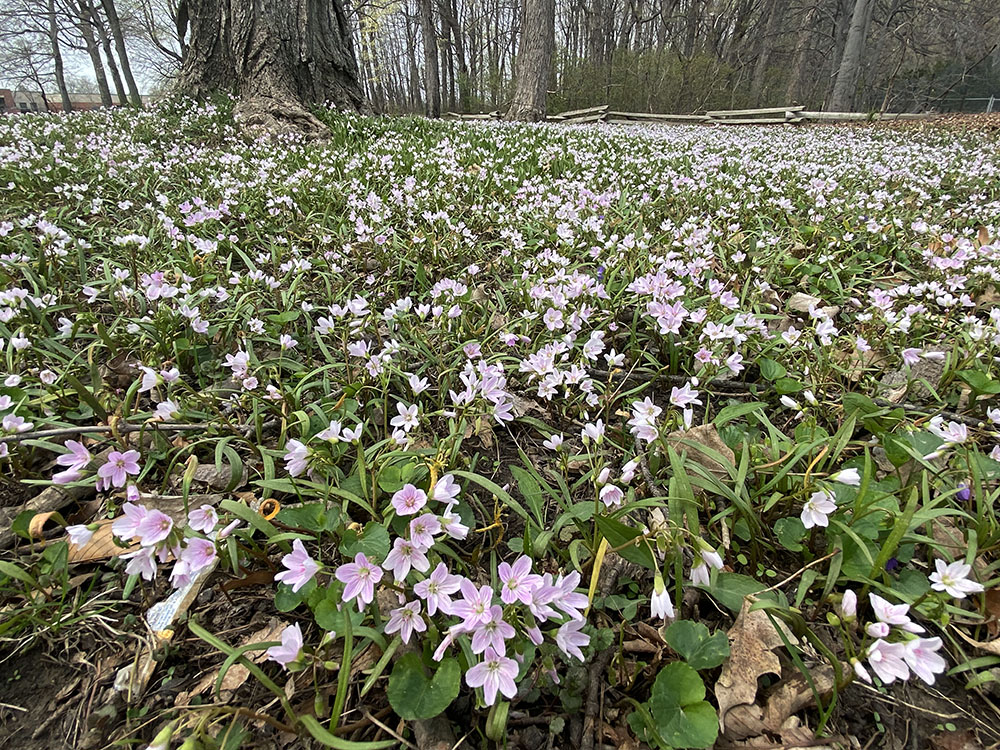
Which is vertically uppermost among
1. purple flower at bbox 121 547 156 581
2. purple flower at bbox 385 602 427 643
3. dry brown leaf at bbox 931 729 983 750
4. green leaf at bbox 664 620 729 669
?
purple flower at bbox 121 547 156 581

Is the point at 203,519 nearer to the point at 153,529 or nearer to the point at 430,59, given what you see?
the point at 153,529

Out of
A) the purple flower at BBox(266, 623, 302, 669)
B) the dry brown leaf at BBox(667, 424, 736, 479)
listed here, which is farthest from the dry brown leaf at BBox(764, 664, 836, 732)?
the purple flower at BBox(266, 623, 302, 669)

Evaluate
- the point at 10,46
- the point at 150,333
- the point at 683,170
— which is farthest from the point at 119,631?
the point at 10,46

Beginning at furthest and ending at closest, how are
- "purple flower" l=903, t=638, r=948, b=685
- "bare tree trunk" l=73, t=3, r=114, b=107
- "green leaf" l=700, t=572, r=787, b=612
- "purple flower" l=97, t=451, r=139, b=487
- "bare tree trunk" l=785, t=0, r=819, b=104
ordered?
1. "bare tree trunk" l=785, t=0, r=819, b=104
2. "bare tree trunk" l=73, t=3, r=114, b=107
3. "purple flower" l=97, t=451, r=139, b=487
4. "green leaf" l=700, t=572, r=787, b=612
5. "purple flower" l=903, t=638, r=948, b=685

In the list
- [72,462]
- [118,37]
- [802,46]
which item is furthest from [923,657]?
[802,46]

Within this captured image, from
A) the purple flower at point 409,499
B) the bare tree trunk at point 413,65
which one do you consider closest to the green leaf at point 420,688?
the purple flower at point 409,499

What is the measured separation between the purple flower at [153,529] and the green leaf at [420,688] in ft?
2.08

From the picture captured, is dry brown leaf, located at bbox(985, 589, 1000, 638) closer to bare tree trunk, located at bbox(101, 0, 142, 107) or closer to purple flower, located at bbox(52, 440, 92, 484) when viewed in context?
purple flower, located at bbox(52, 440, 92, 484)

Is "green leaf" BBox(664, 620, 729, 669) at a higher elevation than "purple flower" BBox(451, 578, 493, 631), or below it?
below

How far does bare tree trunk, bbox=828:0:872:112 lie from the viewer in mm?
18891

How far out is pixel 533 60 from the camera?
13.9 m

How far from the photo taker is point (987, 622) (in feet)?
4.48

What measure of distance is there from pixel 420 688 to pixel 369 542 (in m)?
0.40

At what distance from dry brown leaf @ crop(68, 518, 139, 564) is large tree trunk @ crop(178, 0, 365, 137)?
22.7ft
